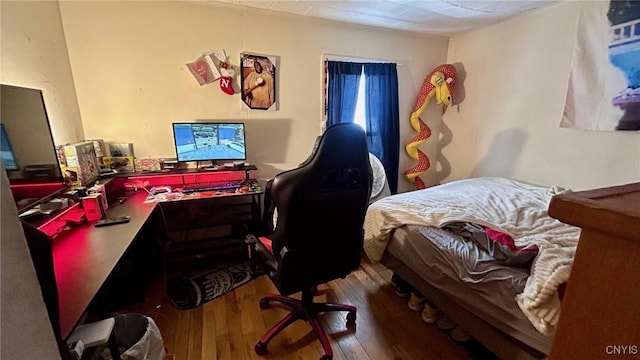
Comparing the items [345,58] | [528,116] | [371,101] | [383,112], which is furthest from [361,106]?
[528,116]

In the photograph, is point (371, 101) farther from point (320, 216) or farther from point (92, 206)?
point (92, 206)

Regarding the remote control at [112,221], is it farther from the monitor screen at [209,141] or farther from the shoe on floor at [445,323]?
the shoe on floor at [445,323]

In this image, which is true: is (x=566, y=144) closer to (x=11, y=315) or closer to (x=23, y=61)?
(x=11, y=315)

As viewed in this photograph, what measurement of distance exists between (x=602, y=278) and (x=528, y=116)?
2967mm

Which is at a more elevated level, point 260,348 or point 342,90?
point 342,90

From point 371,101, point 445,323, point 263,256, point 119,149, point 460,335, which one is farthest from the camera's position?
point 371,101

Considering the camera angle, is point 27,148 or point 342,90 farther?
point 342,90

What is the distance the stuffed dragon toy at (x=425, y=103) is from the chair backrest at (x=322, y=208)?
6.52 feet

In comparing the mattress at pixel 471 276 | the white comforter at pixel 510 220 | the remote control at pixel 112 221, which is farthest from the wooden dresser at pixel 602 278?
the remote control at pixel 112 221

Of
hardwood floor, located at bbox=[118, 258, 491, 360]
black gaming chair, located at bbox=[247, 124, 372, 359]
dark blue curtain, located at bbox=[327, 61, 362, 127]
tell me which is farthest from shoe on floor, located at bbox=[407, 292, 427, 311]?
dark blue curtain, located at bbox=[327, 61, 362, 127]

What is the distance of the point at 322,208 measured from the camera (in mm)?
1384

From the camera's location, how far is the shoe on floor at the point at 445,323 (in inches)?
69.1

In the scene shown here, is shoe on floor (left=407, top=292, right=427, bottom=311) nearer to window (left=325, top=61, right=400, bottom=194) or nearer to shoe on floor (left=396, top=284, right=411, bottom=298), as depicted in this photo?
shoe on floor (left=396, top=284, right=411, bottom=298)

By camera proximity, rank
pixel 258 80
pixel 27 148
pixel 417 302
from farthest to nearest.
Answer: pixel 258 80 < pixel 417 302 < pixel 27 148
